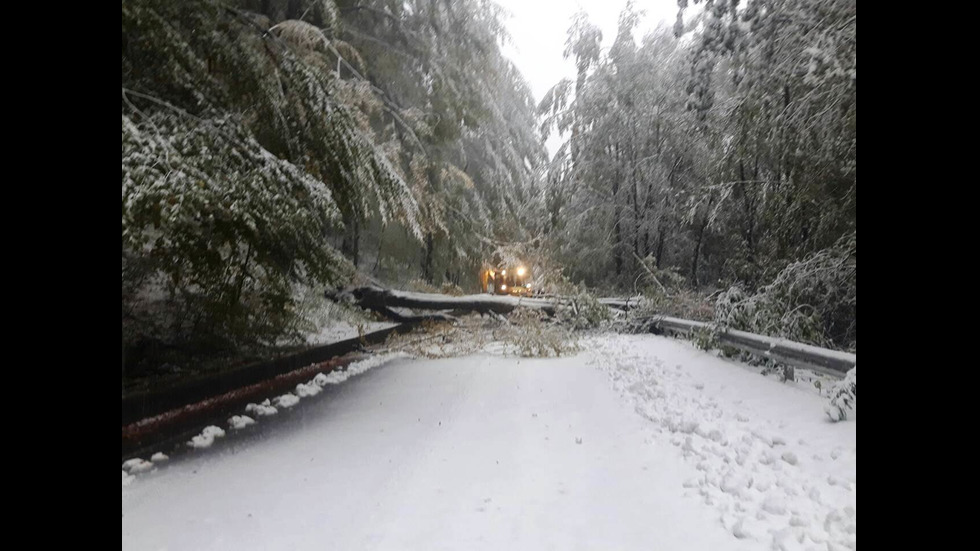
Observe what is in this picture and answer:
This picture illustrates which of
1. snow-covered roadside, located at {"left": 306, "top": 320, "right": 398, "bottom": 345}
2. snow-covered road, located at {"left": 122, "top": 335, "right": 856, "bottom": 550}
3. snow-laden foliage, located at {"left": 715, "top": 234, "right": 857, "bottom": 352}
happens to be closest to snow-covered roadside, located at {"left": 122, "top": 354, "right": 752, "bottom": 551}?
snow-covered road, located at {"left": 122, "top": 335, "right": 856, "bottom": 550}

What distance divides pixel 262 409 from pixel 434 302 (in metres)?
0.86

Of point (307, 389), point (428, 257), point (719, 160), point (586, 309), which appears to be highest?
point (719, 160)

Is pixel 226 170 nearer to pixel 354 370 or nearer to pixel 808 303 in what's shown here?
pixel 354 370

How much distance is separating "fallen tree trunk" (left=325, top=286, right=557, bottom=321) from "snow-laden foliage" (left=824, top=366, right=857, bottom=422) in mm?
1107

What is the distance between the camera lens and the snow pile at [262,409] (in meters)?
1.58

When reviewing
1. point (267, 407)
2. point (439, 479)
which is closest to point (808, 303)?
point (439, 479)

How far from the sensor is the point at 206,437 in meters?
1.47

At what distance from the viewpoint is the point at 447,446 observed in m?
1.51

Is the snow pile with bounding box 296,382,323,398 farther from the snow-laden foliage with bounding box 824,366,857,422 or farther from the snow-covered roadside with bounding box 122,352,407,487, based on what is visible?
the snow-laden foliage with bounding box 824,366,857,422

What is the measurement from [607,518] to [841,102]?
165 centimetres

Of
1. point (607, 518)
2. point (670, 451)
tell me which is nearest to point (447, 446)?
point (607, 518)

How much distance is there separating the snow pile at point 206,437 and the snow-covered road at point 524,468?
0.03 meters
